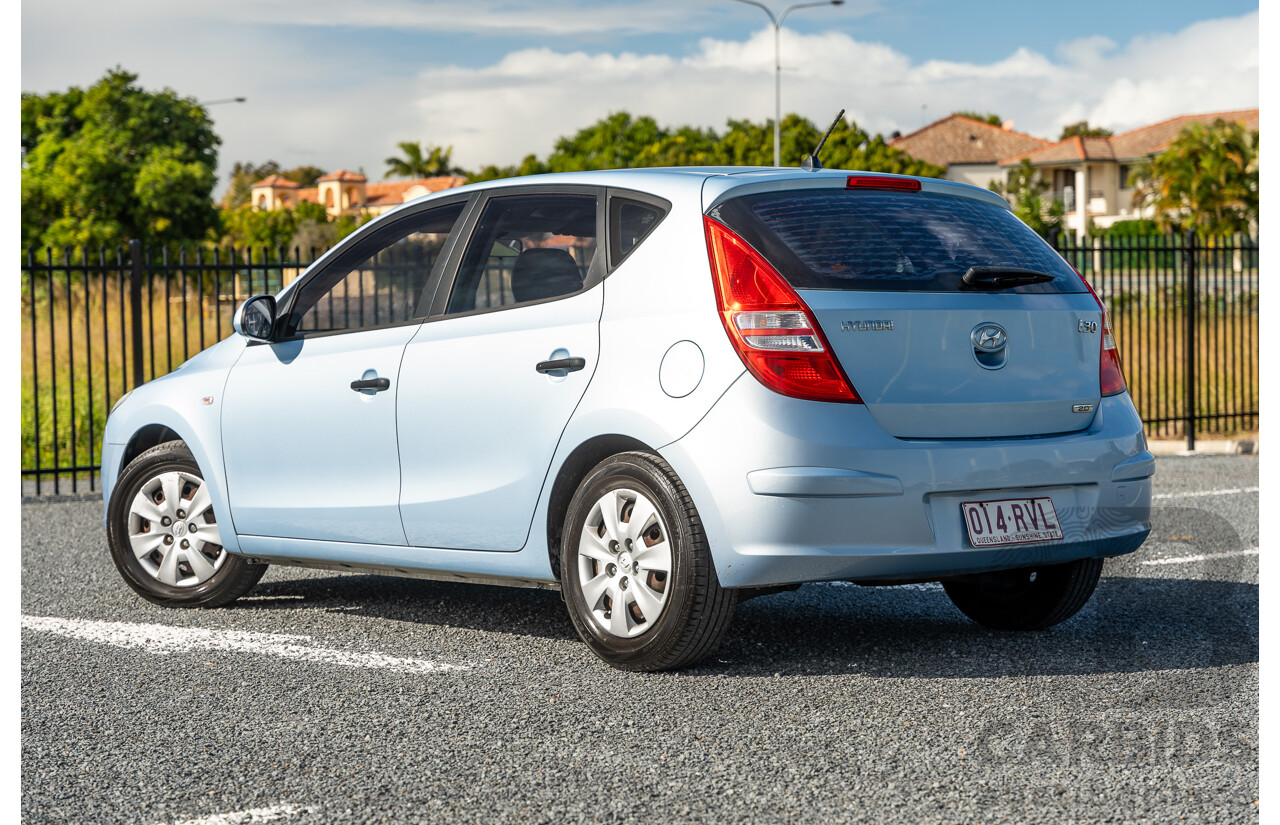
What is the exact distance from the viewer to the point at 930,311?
4418mm

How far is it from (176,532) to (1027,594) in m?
3.58

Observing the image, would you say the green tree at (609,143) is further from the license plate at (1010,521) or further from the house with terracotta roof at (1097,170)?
the license plate at (1010,521)

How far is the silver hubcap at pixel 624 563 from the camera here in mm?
4469

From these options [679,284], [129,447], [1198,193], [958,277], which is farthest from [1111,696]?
[1198,193]

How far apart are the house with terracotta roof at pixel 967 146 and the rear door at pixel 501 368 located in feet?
312

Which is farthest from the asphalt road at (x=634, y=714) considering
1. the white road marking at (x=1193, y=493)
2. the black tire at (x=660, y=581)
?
the white road marking at (x=1193, y=493)

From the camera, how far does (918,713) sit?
4137 mm

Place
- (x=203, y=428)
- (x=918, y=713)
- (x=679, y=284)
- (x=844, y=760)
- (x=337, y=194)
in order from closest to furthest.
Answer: (x=844, y=760), (x=918, y=713), (x=679, y=284), (x=203, y=428), (x=337, y=194)

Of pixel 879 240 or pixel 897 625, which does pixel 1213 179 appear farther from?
pixel 879 240

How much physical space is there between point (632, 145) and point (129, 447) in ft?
207

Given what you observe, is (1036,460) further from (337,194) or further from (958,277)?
(337,194)

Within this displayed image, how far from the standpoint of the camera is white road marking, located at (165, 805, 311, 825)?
10.7 feet

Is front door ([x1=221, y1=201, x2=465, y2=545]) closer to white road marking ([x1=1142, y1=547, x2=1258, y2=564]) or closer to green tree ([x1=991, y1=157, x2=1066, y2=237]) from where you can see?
white road marking ([x1=1142, y1=547, x2=1258, y2=564])

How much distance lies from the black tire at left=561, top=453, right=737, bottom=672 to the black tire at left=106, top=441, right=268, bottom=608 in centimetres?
199
